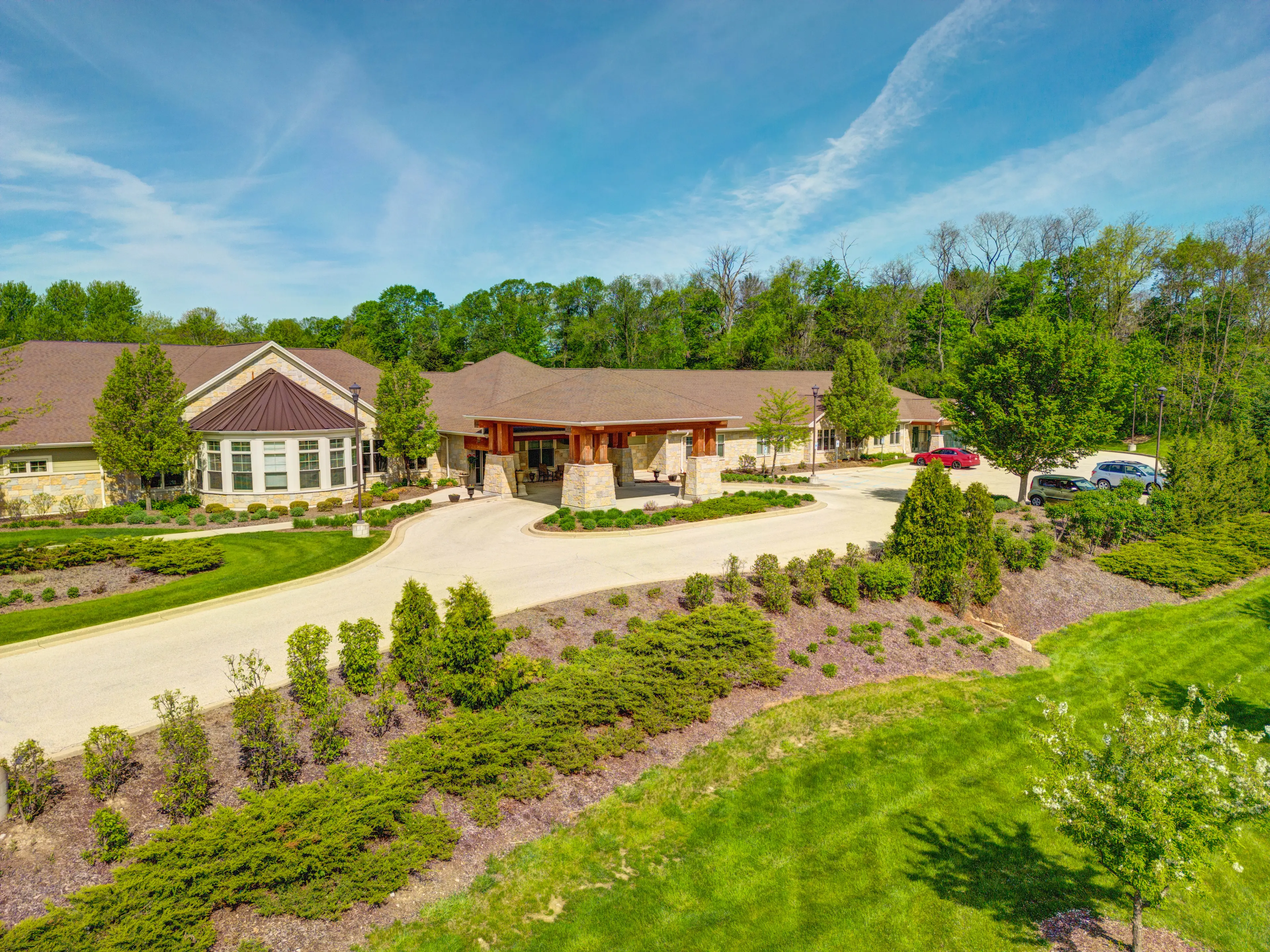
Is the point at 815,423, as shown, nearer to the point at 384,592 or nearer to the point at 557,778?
the point at 384,592

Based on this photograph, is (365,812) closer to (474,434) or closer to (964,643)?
(964,643)

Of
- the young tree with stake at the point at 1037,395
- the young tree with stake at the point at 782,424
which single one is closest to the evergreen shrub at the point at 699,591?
the young tree with stake at the point at 1037,395

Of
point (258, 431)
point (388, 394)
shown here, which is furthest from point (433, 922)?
point (388, 394)

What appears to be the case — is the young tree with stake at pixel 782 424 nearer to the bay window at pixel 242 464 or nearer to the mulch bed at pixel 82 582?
the bay window at pixel 242 464

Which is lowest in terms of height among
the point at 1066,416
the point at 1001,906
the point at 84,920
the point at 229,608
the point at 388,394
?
the point at 1001,906

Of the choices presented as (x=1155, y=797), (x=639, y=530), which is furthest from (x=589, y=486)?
(x=1155, y=797)

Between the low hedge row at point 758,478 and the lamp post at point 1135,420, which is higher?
the lamp post at point 1135,420
